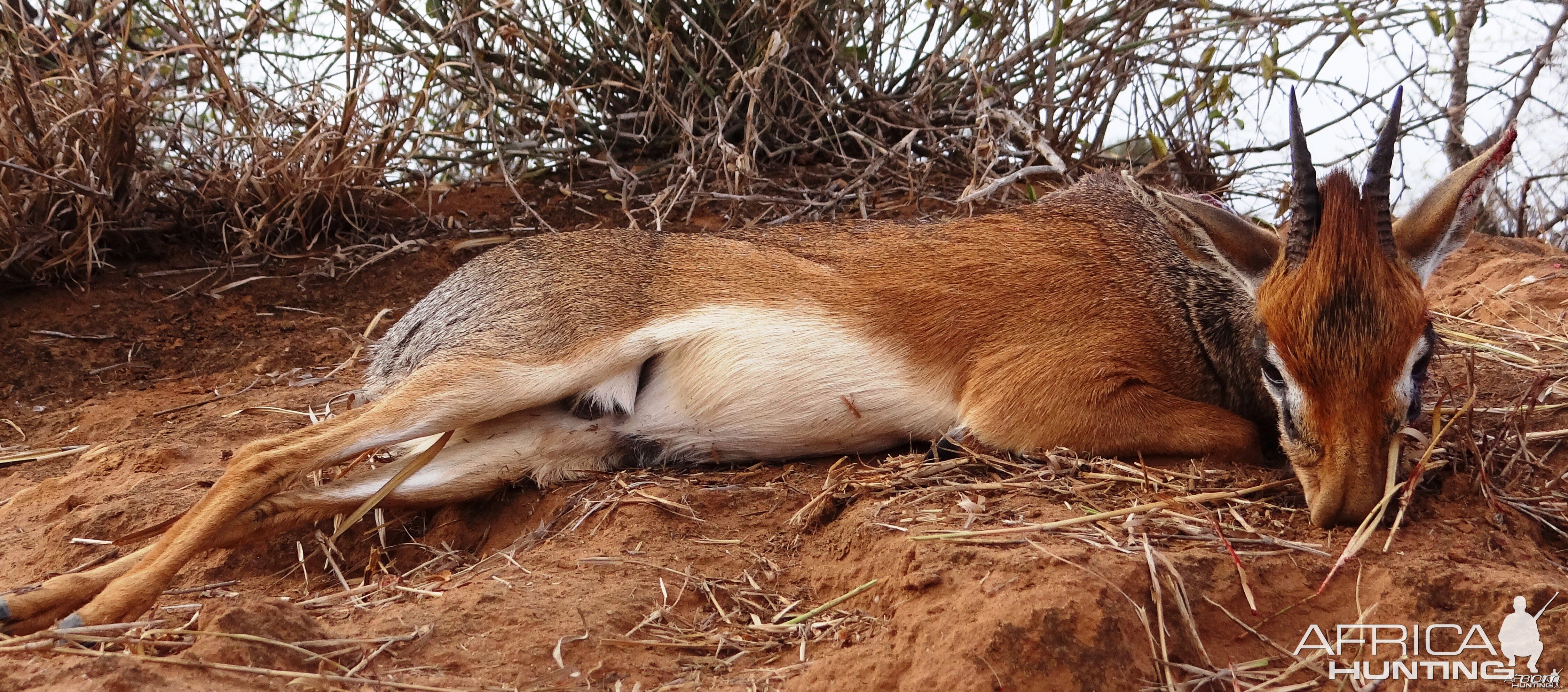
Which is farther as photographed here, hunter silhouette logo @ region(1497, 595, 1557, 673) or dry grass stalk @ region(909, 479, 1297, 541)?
dry grass stalk @ region(909, 479, 1297, 541)

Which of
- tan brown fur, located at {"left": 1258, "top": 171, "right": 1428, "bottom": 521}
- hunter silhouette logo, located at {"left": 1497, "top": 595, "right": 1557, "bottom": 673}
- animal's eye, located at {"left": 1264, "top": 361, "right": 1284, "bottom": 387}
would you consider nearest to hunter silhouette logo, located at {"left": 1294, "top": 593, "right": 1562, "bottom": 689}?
hunter silhouette logo, located at {"left": 1497, "top": 595, "right": 1557, "bottom": 673}

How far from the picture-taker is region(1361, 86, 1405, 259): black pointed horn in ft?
10.7

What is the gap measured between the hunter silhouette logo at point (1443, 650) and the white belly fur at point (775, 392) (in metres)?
1.63

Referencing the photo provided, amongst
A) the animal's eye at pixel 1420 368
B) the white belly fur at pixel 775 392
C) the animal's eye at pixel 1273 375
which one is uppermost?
the animal's eye at pixel 1420 368

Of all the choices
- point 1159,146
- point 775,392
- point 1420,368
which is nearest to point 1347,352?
point 1420,368

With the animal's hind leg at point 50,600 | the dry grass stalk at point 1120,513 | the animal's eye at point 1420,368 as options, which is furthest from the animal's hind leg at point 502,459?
the animal's eye at point 1420,368

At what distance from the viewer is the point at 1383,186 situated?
328 centimetres

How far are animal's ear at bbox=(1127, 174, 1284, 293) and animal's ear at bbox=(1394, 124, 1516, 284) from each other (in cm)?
36

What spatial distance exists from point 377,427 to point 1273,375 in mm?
2881

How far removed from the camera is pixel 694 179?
6.62m

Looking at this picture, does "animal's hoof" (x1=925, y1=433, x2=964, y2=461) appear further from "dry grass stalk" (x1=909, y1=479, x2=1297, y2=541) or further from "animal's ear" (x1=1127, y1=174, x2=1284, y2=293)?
"animal's ear" (x1=1127, y1=174, x2=1284, y2=293)

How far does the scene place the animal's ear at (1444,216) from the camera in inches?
133

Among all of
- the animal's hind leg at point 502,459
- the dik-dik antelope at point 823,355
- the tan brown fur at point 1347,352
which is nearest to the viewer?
the tan brown fur at point 1347,352

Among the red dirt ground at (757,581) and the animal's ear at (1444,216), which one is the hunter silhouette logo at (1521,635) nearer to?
the red dirt ground at (757,581)
